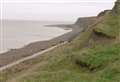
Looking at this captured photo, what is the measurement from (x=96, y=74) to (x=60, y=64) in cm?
351

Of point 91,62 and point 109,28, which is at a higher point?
point 109,28

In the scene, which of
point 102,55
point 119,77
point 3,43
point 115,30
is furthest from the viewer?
point 3,43

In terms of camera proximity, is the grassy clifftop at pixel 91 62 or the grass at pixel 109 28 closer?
the grassy clifftop at pixel 91 62

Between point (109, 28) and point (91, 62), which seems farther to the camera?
point (109, 28)

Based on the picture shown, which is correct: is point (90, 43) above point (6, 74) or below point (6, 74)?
above

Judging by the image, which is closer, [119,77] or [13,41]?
[119,77]

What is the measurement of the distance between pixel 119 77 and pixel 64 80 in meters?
2.15

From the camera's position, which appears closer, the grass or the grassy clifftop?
the grassy clifftop

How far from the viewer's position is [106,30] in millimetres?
23125

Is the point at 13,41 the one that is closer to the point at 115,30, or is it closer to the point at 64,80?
the point at 115,30

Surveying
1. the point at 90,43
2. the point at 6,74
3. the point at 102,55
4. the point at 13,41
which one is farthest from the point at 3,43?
the point at 102,55

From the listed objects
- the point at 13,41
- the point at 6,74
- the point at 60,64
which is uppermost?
the point at 60,64

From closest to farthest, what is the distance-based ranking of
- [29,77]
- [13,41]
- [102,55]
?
1. [29,77]
2. [102,55]
3. [13,41]

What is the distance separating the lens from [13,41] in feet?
176
